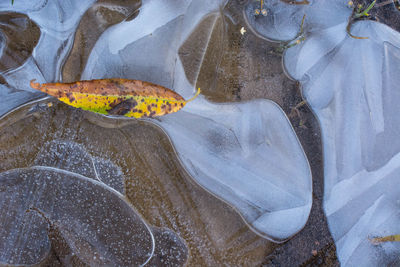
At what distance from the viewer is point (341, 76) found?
6.54 ft

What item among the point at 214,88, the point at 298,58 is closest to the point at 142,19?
the point at 214,88

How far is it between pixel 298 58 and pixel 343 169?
0.90 m

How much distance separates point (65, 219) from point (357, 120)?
2.30m

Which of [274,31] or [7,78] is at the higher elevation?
[274,31]

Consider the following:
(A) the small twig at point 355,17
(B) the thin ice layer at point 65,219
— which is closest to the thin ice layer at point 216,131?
(B) the thin ice layer at point 65,219

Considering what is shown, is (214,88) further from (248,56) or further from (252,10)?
(252,10)

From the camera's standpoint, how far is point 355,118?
1995mm

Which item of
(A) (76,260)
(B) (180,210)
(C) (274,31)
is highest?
(C) (274,31)

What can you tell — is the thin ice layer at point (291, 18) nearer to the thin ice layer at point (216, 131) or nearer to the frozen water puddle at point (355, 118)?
the frozen water puddle at point (355, 118)

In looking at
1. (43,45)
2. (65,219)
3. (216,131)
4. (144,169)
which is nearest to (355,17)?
(216,131)

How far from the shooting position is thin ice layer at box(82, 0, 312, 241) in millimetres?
1961

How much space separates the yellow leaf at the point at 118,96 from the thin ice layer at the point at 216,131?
0.15 m

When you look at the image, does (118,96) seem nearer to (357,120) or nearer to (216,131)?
(216,131)

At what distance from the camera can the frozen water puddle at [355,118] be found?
77.4 inches
